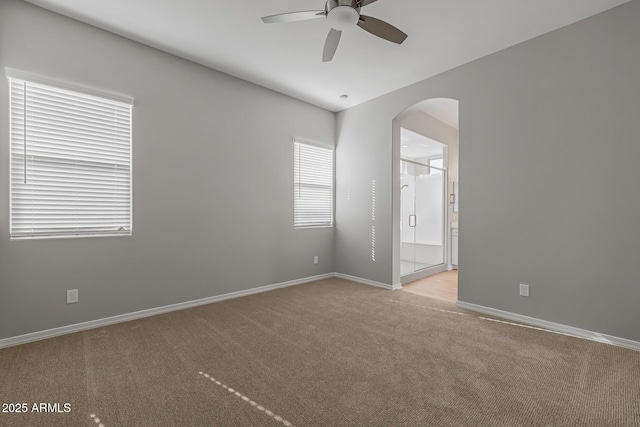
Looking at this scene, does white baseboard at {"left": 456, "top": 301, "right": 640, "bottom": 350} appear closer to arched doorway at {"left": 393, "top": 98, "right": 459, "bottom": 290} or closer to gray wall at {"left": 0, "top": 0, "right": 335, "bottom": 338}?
arched doorway at {"left": 393, "top": 98, "right": 459, "bottom": 290}

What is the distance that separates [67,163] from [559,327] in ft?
16.1

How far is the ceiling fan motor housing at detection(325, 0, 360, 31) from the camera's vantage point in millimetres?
2088

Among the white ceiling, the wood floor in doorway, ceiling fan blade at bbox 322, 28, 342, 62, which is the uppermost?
the white ceiling

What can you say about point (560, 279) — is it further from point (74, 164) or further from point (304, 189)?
point (74, 164)

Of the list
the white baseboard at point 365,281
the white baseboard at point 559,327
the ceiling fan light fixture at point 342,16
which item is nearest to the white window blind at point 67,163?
the ceiling fan light fixture at point 342,16

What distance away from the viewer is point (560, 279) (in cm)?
281

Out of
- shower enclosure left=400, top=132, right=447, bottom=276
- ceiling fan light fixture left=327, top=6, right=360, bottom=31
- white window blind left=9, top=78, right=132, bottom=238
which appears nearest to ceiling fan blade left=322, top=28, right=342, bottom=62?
ceiling fan light fixture left=327, top=6, right=360, bottom=31

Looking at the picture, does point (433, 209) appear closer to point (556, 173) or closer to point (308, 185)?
point (308, 185)

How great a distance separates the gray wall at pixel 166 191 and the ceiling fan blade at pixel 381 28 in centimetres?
217

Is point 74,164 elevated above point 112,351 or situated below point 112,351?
above

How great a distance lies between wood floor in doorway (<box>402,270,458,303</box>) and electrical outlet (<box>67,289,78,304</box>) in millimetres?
3882

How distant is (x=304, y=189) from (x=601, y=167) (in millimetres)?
3495

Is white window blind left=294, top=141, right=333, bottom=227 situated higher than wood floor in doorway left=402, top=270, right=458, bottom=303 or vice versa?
white window blind left=294, top=141, right=333, bottom=227

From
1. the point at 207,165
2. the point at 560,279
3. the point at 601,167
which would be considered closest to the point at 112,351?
the point at 207,165
